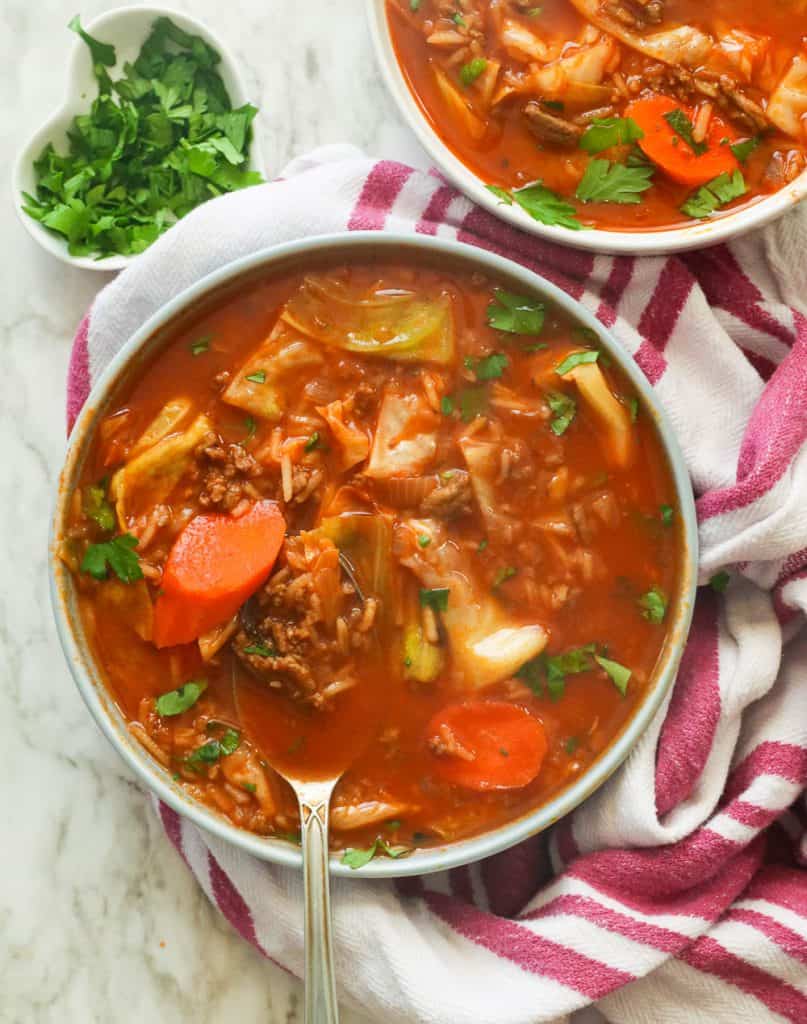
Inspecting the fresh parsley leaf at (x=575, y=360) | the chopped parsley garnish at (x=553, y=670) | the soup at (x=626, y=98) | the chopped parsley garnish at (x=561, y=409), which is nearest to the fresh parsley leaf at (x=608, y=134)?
the soup at (x=626, y=98)

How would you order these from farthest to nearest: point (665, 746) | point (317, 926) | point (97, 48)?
point (97, 48)
point (665, 746)
point (317, 926)

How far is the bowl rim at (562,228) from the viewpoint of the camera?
3.22 meters

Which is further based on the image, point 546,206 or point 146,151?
point 146,151

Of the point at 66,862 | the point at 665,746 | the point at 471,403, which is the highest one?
the point at 471,403

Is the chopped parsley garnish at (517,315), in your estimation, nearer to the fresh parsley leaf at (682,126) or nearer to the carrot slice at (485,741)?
the fresh parsley leaf at (682,126)

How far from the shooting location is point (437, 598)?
3.17 m

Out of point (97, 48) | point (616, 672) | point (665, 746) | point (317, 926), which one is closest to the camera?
point (317, 926)

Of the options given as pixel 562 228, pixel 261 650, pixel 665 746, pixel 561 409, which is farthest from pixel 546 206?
pixel 665 746

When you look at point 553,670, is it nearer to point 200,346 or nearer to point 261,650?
point 261,650

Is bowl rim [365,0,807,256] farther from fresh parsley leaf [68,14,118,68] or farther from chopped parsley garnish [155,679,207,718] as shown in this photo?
chopped parsley garnish [155,679,207,718]

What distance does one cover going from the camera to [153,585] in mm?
3146

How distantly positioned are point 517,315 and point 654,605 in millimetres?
886

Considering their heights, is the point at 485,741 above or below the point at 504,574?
below

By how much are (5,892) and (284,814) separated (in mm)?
1061
